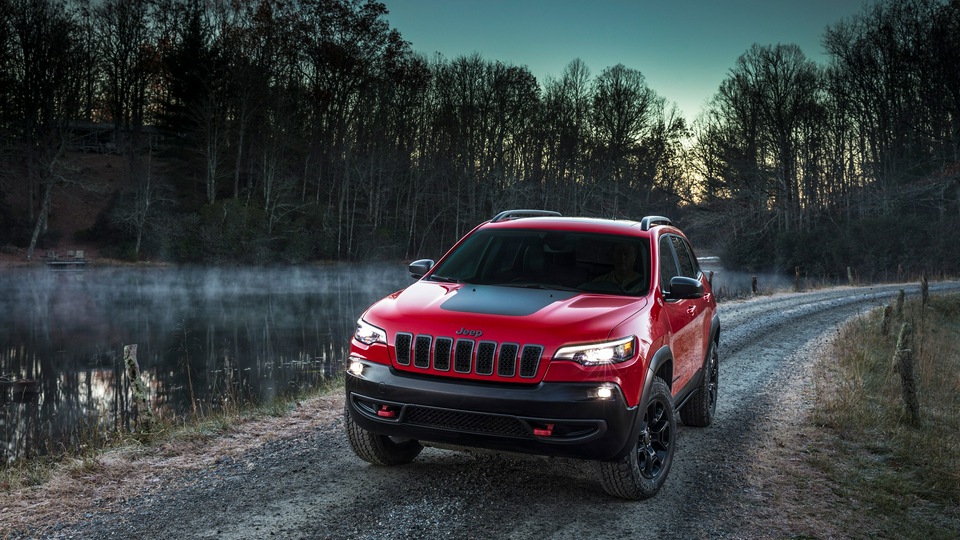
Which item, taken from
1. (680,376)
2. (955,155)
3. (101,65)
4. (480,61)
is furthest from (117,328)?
(955,155)

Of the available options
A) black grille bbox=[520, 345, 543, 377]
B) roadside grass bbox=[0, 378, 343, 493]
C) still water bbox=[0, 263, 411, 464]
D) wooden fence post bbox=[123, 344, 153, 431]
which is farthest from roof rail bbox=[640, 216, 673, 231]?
still water bbox=[0, 263, 411, 464]

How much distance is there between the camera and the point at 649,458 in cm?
552

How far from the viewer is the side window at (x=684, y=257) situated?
722 cm

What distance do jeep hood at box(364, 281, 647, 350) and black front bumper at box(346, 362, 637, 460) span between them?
0.31 m

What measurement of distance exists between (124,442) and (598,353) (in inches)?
219

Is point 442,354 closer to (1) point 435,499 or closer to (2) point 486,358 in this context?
(2) point 486,358

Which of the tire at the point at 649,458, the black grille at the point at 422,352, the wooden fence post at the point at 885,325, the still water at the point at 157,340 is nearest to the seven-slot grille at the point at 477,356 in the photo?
the black grille at the point at 422,352

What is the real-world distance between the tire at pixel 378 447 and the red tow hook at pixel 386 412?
57cm

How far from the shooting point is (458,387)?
475 centimetres

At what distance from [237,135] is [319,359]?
31491mm

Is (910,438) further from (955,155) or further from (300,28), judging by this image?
(300,28)

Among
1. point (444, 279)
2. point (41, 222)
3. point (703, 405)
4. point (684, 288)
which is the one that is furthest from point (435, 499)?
point (41, 222)

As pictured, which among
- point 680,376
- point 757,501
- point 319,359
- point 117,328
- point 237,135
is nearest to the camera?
point 757,501

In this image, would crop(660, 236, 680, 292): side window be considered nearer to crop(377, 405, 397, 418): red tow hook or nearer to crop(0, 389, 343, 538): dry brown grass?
crop(377, 405, 397, 418): red tow hook
